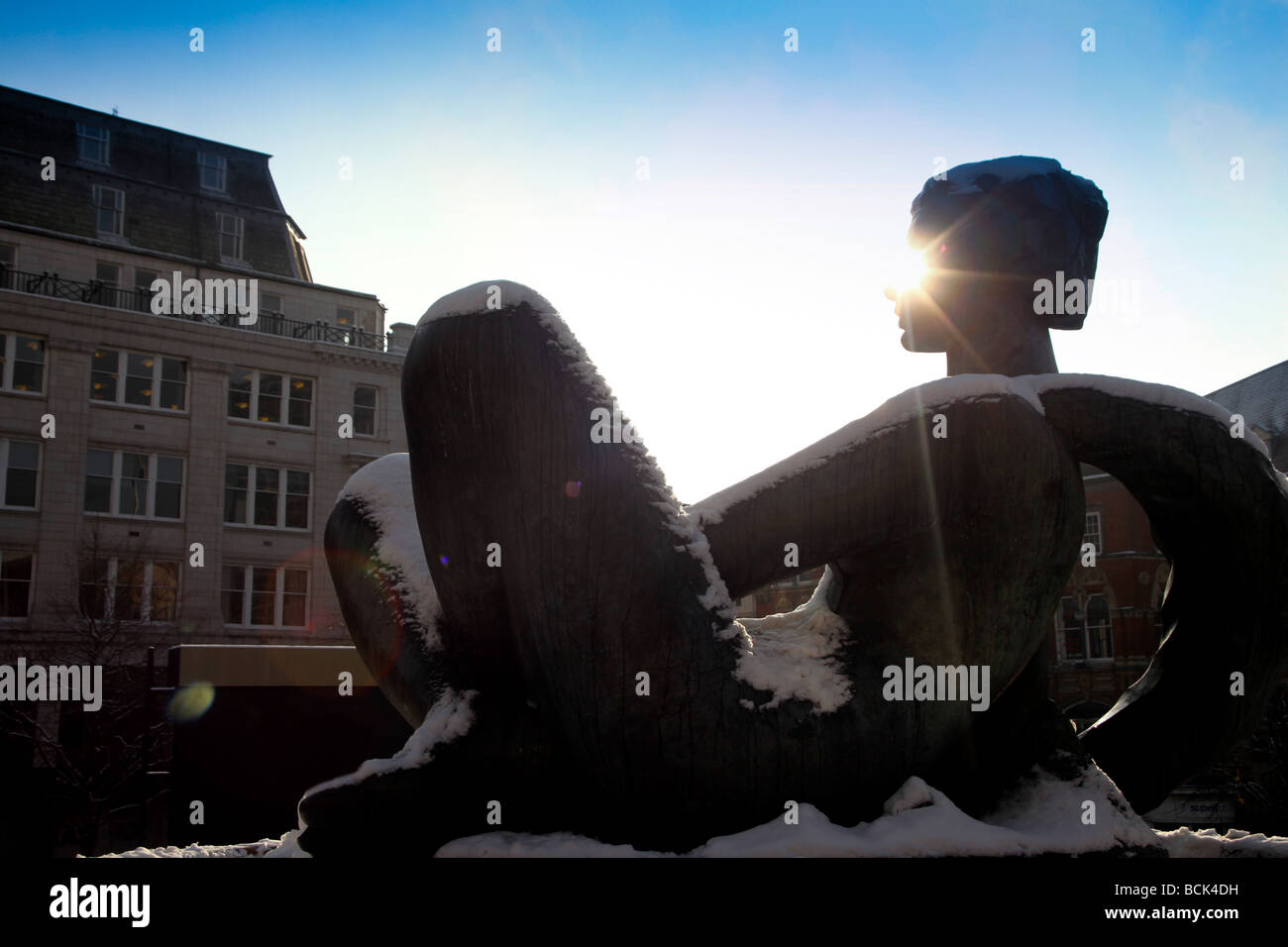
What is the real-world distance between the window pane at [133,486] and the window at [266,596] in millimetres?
3315

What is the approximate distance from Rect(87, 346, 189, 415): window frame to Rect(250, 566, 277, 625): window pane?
19.4 feet

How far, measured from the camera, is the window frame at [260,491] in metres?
35.2

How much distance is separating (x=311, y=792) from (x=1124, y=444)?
9.64 ft

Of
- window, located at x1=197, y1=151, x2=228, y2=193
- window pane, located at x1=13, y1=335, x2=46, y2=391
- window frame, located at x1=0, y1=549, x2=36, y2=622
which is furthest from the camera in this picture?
window, located at x1=197, y1=151, x2=228, y2=193

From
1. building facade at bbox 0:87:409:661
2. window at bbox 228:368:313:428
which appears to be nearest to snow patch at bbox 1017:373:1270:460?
building facade at bbox 0:87:409:661

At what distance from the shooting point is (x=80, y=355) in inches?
1310

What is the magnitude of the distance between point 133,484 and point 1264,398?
122ft

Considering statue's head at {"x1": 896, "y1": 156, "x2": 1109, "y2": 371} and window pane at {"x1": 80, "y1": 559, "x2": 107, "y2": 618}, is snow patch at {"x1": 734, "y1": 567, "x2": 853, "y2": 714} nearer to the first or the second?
statue's head at {"x1": 896, "y1": 156, "x2": 1109, "y2": 371}

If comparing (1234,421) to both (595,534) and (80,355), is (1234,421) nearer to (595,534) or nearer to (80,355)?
(595,534)

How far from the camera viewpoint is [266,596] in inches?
1387

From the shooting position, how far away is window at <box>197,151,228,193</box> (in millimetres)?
40594

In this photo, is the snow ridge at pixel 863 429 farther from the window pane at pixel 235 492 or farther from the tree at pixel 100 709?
the window pane at pixel 235 492

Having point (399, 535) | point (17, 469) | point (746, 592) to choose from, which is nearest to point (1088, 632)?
point (17, 469)
